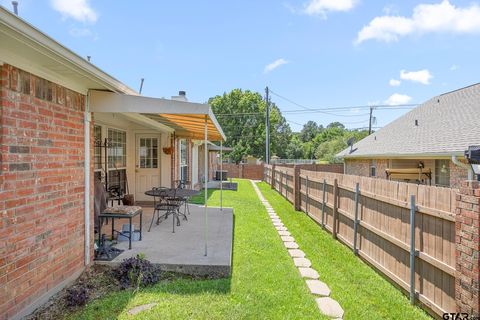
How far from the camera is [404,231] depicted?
4414mm

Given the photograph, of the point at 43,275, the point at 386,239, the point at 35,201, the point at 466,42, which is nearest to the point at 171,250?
the point at 43,275

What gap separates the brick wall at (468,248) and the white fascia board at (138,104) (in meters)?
3.21

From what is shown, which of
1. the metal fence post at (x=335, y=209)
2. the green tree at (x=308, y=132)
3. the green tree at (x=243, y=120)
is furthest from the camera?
the green tree at (x=308, y=132)

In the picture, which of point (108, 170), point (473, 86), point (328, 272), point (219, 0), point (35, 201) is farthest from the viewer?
point (473, 86)

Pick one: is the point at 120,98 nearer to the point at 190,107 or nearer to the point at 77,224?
the point at 190,107

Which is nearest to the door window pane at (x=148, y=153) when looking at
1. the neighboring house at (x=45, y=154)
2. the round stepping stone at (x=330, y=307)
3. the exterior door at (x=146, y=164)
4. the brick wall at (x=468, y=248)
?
the exterior door at (x=146, y=164)

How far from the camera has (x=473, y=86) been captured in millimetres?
14758

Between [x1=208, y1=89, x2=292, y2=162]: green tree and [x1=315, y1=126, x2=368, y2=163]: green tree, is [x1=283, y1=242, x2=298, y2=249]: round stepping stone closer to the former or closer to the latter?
[x1=315, y1=126, x2=368, y2=163]: green tree

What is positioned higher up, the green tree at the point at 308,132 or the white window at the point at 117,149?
the green tree at the point at 308,132

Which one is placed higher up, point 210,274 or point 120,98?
point 120,98

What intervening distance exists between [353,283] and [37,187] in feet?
13.5

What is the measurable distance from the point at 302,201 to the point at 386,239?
5988 millimetres

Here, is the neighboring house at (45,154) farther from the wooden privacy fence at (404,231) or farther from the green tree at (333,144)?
the green tree at (333,144)

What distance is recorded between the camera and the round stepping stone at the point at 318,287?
4.22 meters
